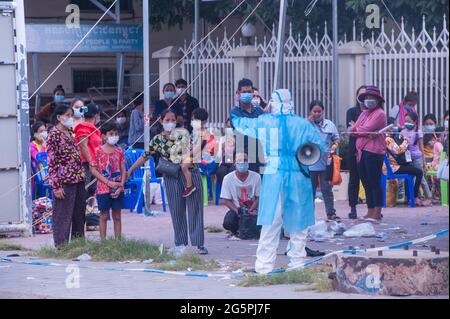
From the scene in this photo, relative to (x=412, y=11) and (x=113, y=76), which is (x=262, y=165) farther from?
(x=113, y=76)

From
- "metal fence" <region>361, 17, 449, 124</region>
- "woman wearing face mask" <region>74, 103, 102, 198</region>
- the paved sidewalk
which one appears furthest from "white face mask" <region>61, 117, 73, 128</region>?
"metal fence" <region>361, 17, 449, 124</region>

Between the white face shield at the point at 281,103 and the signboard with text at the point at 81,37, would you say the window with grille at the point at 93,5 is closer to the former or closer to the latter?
the signboard with text at the point at 81,37

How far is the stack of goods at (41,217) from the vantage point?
48.9 feet

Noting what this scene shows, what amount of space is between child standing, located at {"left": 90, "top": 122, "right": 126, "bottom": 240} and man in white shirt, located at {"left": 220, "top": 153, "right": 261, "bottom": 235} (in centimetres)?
128

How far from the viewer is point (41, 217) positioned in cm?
1497

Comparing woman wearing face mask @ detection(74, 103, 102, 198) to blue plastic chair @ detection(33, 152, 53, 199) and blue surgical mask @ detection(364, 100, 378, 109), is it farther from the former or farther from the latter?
blue surgical mask @ detection(364, 100, 378, 109)

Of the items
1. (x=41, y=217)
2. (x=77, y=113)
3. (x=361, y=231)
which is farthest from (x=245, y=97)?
(x=41, y=217)

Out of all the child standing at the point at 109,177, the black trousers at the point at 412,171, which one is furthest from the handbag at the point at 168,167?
the black trousers at the point at 412,171

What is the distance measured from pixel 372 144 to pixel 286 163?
14.8 ft

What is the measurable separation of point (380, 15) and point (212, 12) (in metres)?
4.61

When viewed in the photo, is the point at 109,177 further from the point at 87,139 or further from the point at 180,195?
the point at 180,195

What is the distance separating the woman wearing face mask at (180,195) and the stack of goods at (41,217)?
3.24 m

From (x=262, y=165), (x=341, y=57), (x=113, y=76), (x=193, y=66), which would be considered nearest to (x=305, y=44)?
(x=341, y=57)

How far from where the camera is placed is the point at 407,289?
8906 mm
